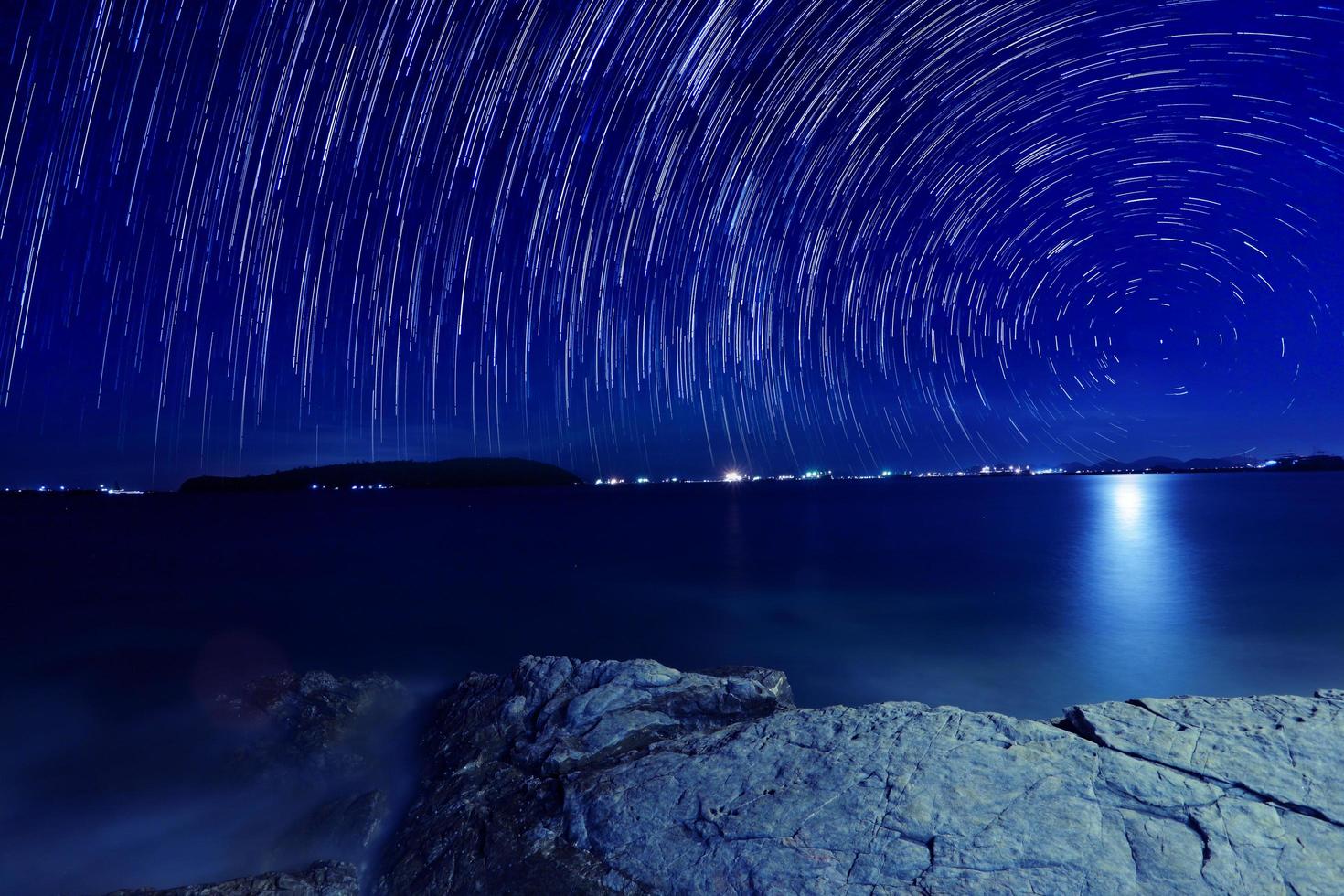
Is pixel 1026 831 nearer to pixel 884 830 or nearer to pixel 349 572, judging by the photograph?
pixel 884 830

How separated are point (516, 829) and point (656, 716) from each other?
2.43 metres

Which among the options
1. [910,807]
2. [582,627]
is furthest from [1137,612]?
[910,807]

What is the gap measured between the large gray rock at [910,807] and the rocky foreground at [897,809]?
0.02 metres

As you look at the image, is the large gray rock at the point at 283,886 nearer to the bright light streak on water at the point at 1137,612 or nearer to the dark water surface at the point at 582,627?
the dark water surface at the point at 582,627

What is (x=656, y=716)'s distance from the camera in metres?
8.77

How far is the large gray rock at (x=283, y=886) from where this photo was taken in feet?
20.9

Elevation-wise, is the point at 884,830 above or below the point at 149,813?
above

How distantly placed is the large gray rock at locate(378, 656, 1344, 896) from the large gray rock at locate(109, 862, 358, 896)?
478mm

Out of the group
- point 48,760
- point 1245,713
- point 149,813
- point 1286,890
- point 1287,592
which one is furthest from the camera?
point 1287,592

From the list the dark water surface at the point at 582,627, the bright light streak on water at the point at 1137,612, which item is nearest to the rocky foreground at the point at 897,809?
the dark water surface at the point at 582,627

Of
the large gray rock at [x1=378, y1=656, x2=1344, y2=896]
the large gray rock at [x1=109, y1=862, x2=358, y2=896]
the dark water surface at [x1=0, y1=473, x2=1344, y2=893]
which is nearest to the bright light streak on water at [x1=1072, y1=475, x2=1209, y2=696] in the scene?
the dark water surface at [x1=0, y1=473, x2=1344, y2=893]

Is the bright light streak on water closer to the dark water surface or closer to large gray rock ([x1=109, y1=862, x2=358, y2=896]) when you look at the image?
the dark water surface

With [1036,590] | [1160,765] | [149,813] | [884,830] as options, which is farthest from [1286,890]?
[1036,590]

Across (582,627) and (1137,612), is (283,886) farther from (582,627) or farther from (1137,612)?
(1137,612)
